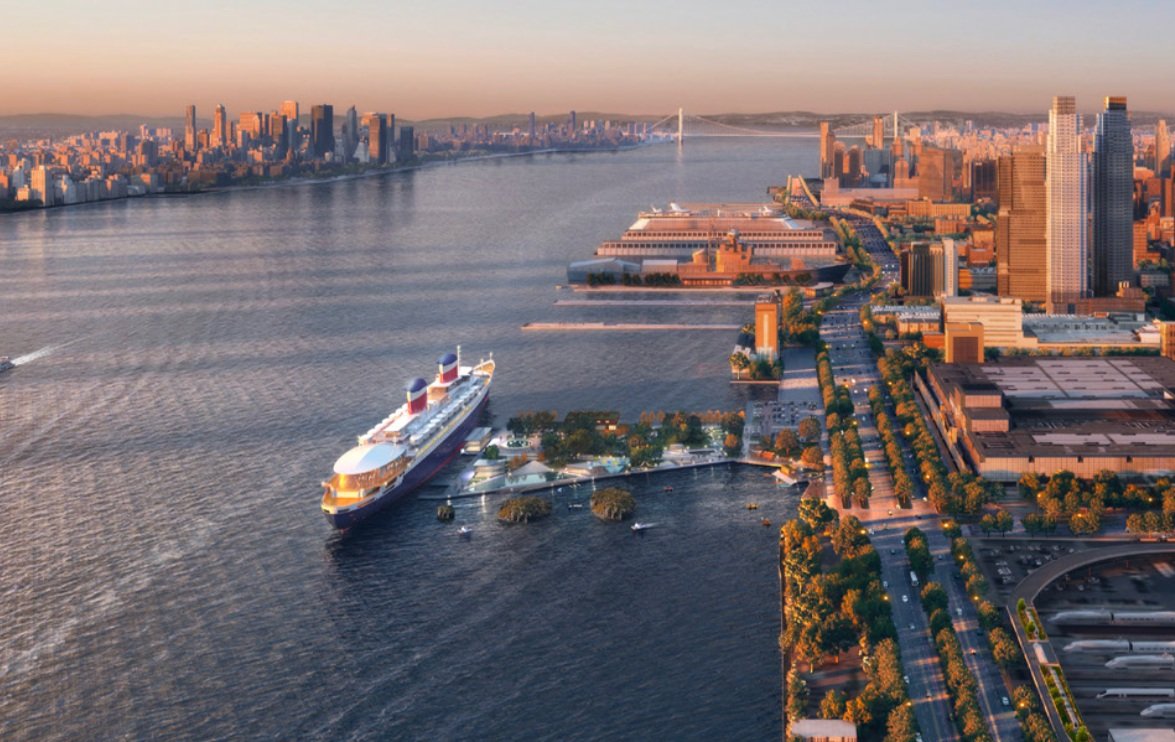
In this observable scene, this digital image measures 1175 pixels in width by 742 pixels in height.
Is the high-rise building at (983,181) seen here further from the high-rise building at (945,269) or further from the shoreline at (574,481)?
the shoreline at (574,481)

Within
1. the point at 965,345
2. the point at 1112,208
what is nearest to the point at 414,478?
the point at 965,345

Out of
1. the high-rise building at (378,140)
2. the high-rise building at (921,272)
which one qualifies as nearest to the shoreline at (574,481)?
the high-rise building at (921,272)

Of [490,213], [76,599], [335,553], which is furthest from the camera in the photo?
[490,213]

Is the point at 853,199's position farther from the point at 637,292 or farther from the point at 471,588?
the point at 471,588

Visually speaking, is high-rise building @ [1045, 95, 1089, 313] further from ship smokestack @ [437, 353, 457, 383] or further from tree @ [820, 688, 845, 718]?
tree @ [820, 688, 845, 718]

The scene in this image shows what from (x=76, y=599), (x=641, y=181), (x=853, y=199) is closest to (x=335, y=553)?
(x=76, y=599)

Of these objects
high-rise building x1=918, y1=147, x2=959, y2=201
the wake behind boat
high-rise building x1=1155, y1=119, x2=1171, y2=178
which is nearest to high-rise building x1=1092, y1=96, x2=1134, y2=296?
the wake behind boat
